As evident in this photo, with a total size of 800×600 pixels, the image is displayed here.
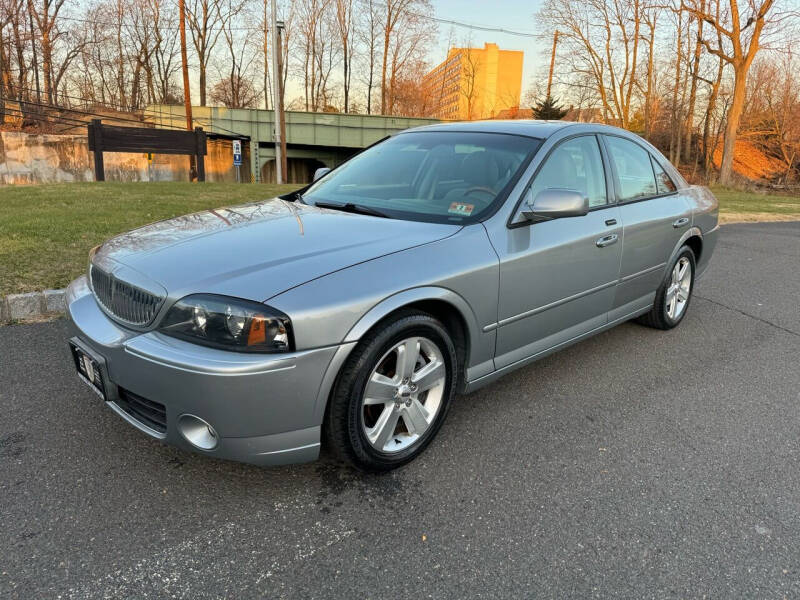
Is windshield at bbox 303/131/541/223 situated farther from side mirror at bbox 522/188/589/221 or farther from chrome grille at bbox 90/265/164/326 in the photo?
chrome grille at bbox 90/265/164/326

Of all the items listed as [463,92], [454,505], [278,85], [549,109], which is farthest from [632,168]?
[463,92]

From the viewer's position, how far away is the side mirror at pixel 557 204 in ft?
9.27

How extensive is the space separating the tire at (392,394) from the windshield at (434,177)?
2.26 ft

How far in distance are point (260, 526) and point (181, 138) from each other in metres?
19.0

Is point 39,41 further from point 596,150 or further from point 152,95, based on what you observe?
point 596,150

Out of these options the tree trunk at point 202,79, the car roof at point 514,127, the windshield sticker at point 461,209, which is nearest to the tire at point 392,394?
the windshield sticker at point 461,209

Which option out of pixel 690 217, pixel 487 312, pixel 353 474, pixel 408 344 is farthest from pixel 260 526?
pixel 690 217

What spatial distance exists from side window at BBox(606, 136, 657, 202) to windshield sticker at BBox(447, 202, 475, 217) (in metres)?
1.36

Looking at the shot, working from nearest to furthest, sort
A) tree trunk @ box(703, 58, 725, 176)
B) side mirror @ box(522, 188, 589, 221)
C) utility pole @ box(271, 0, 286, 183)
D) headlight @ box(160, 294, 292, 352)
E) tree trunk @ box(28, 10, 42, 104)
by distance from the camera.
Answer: headlight @ box(160, 294, 292, 352), side mirror @ box(522, 188, 589, 221), utility pole @ box(271, 0, 286, 183), tree trunk @ box(703, 58, 725, 176), tree trunk @ box(28, 10, 42, 104)

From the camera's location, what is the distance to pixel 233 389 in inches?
78.9

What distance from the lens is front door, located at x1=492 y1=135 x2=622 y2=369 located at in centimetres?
289

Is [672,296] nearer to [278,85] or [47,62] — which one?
[278,85]

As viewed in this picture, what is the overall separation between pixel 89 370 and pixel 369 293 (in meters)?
1.29

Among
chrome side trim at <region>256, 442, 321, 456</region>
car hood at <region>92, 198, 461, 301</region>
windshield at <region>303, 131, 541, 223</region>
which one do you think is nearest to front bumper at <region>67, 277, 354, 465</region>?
chrome side trim at <region>256, 442, 321, 456</region>
